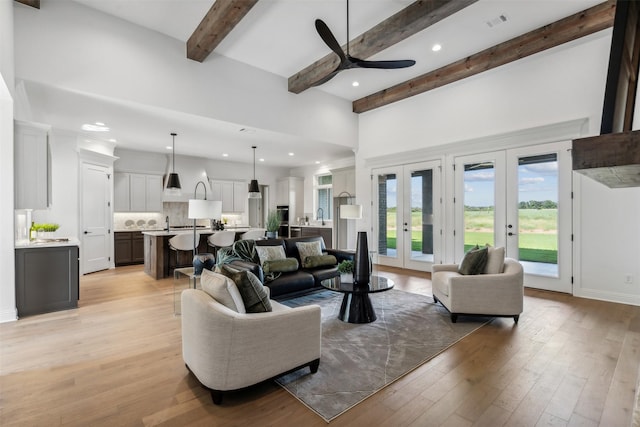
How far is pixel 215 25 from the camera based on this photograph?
3836 mm

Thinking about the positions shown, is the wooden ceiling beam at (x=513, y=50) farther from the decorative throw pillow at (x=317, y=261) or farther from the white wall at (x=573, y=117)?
the decorative throw pillow at (x=317, y=261)

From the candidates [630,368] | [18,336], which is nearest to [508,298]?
[630,368]

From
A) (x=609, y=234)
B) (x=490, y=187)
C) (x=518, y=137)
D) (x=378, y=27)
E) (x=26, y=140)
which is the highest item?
(x=378, y=27)

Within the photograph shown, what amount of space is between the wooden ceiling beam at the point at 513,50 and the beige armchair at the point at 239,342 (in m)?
5.10

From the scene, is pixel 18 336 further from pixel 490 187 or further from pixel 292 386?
pixel 490 187

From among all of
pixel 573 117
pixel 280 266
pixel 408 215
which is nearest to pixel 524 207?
pixel 573 117

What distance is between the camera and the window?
965 centimetres

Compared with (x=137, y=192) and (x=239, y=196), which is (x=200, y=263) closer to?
(x=137, y=192)

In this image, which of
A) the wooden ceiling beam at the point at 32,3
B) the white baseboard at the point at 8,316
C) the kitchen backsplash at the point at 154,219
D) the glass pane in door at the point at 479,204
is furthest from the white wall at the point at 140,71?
the kitchen backsplash at the point at 154,219

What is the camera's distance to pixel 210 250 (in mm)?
6941

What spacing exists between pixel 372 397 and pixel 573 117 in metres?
4.95

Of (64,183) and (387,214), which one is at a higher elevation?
(64,183)

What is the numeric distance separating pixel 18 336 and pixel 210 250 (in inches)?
151

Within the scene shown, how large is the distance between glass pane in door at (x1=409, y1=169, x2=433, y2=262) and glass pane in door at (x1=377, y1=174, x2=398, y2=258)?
1.34 feet
